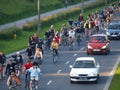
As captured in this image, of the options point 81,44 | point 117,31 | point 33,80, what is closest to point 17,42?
point 81,44

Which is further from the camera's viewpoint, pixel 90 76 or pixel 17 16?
pixel 17 16

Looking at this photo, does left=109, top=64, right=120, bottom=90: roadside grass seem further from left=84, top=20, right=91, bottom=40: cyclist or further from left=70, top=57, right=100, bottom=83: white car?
left=84, top=20, right=91, bottom=40: cyclist

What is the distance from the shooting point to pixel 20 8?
78312 millimetres

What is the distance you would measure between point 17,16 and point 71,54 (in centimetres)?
3012

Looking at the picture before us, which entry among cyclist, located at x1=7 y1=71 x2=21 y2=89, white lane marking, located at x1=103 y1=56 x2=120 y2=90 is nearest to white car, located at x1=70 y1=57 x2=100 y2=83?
white lane marking, located at x1=103 y1=56 x2=120 y2=90

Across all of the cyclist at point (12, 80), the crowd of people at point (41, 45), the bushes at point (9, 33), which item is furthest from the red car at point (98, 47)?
the cyclist at point (12, 80)

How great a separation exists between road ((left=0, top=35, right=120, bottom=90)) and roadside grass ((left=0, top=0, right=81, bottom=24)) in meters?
22.7

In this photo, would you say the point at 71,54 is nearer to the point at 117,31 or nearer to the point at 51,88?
the point at 117,31

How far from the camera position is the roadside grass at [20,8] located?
70381 mm

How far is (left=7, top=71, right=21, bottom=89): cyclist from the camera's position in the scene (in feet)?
89.3

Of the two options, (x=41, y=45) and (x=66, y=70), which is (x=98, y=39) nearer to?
(x=41, y=45)

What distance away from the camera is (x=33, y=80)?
28125 mm

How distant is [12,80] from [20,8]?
169 ft

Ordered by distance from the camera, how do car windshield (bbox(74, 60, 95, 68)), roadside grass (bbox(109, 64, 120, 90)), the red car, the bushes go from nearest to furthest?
roadside grass (bbox(109, 64, 120, 90)) < car windshield (bbox(74, 60, 95, 68)) < the red car < the bushes
